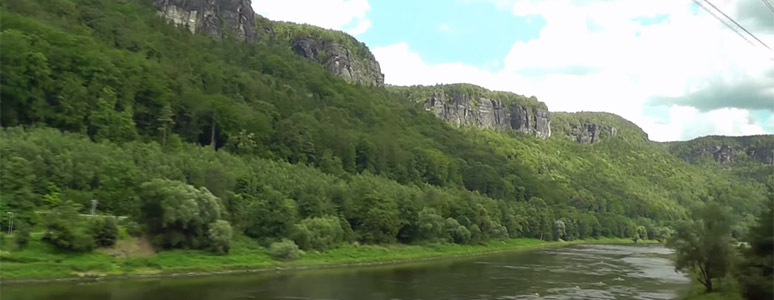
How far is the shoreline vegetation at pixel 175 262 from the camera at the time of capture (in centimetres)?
5538

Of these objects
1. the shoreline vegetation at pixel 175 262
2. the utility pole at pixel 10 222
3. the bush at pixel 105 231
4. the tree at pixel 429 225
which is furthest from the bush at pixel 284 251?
the tree at pixel 429 225

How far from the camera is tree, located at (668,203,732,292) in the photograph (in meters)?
54.6

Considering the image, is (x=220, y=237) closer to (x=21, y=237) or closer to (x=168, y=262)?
(x=168, y=262)

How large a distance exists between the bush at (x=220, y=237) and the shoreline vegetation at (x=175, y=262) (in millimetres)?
1056

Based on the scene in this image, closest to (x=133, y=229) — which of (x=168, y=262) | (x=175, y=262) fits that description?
(x=168, y=262)

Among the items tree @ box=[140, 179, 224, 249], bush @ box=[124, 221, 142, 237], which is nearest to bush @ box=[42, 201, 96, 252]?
bush @ box=[124, 221, 142, 237]

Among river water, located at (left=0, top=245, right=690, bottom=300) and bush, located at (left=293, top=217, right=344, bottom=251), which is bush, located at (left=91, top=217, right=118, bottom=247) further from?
bush, located at (left=293, top=217, right=344, bottom=251)

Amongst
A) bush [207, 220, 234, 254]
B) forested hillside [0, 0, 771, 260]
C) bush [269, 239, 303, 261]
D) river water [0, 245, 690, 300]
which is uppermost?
forested hillside [0, 0, 771, 260]

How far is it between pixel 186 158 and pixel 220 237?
25.6 m

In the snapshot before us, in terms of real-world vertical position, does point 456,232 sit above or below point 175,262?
above

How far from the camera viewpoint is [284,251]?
80188 millimetres

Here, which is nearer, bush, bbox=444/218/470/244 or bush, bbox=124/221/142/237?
bush, bbox=124/221/142/237

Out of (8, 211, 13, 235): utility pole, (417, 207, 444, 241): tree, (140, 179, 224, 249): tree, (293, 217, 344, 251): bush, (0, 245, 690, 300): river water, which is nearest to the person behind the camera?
(0, 245, 690, 300): river water

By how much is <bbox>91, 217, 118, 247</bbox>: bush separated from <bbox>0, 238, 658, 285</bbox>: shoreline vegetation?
158 centimetres
